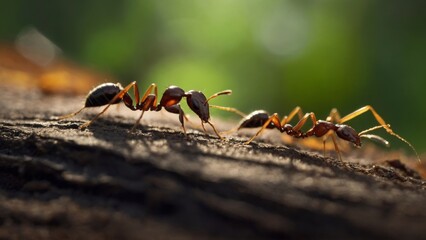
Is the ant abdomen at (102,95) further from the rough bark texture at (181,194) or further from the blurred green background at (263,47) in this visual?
the blurred green background at (263,47)

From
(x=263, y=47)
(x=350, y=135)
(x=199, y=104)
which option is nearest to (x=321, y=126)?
(x=350, y=135)

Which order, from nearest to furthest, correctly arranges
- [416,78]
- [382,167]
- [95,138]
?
[95,138]
[382,167]
[416,78]

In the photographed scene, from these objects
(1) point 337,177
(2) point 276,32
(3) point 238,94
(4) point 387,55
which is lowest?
(1) point 337,177

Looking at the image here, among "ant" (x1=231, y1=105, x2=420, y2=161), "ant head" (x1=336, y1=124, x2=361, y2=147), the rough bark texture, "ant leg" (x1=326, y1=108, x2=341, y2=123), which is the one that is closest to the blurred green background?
"ant leg" (x1=326, y1=108, x2=341, y2=123)

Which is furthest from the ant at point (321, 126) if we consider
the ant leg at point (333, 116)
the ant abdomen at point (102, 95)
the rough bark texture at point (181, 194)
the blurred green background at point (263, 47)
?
the blurred green background at point (263, 47)

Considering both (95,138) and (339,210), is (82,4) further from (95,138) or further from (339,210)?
(339,210)

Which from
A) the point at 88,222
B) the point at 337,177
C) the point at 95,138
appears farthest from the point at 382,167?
the point at 88,222
